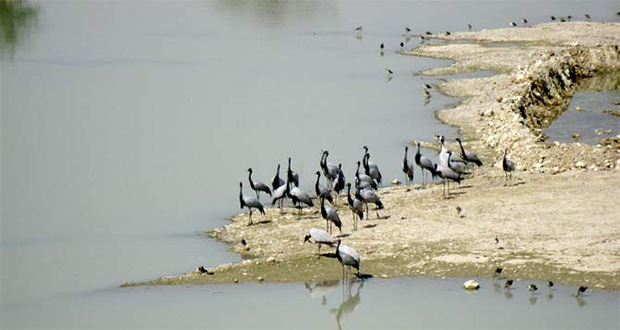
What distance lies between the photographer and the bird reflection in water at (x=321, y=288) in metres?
18.4

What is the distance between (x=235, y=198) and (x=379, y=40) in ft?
105

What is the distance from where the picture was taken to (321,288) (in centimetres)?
1862

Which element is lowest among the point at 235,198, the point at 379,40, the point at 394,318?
the point at 394,318

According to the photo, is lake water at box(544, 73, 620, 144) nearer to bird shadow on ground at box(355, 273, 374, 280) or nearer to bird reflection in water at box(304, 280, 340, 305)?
bird shadow on ground at box(355, 273, 374, 280)

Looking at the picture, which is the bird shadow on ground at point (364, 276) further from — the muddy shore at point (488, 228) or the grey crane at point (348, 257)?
the grey crane at point (348, 257)

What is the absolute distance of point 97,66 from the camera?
4488 cm

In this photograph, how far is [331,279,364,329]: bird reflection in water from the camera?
17812mm

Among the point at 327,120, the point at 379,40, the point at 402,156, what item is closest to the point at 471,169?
the point at 402,156

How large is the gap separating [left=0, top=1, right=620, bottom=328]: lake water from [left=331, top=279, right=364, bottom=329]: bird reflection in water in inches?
3.3

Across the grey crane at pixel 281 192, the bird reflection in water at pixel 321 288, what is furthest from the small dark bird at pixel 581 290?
the grey crane at pixel 281 192

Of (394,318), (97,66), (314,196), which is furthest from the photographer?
(97,66)

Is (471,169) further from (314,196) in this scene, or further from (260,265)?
(260,265)

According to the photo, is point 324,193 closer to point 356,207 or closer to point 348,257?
point 356,207

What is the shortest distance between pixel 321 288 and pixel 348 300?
0.68 m
